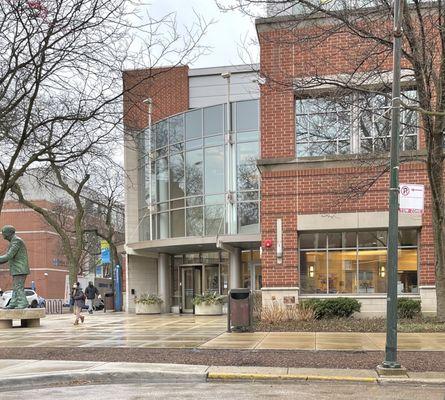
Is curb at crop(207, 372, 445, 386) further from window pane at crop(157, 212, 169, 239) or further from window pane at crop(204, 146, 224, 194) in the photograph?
window pane at crop(157, 212, 169, 239)

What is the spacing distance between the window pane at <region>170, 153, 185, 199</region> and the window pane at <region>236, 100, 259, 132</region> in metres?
3.30

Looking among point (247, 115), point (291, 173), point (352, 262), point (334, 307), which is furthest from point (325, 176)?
point (247, 115)

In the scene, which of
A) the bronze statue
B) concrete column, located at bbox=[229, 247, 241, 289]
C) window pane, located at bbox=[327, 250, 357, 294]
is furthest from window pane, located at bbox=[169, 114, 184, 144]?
window pane, located at bbox=[327, 250, 357, 294]

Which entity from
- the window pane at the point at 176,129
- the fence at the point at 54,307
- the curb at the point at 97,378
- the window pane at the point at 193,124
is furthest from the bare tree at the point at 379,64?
the fence at the point at 54,307

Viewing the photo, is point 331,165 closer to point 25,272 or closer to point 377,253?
point 377,253

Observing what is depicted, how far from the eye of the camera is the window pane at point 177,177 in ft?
90.9

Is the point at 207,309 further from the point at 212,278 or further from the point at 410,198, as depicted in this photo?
the point at 410,198

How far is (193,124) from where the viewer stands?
27516 millimetres

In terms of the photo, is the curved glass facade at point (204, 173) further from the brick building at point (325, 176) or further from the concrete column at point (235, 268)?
the brick building at point (325, 176)

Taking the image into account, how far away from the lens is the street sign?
385 inches

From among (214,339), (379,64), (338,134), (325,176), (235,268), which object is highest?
(379,64)

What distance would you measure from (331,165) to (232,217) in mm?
8528

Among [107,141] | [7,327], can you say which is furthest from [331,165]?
[7,327]

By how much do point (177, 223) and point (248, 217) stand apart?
146 inches
